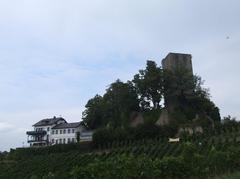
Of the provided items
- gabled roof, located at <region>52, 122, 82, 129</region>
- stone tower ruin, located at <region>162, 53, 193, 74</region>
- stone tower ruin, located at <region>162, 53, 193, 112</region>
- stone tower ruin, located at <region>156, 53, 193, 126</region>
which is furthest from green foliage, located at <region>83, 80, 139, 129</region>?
gabled roof, located at <region>52, 122, 82, 129</region>

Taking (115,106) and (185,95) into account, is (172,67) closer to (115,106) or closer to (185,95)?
(185,95)

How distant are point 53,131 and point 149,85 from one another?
37.5m

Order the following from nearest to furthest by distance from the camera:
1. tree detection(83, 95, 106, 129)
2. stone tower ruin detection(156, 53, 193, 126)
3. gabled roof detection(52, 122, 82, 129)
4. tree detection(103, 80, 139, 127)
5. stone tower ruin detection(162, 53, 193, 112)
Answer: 1. stone tower ruin detection(156, 53, 193, 126)
2. tree detection(103, 80, 139, 127)
3. stone tower ruin detection(162, 53, 193, 112)
4. tree detection(83, 95, 106, 129)
5. gabled roof detection(52, 122, 82, 129)

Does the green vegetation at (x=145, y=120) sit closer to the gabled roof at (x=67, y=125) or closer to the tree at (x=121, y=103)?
the tree at (x=121, y=103)

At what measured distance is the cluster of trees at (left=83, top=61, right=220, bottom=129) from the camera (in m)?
76.8

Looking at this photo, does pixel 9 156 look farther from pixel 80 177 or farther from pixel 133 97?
pixel 80 177

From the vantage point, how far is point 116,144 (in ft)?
221

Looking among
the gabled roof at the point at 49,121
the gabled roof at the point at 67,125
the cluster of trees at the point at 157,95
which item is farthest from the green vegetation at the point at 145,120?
the gabled roof at the point at 49,121

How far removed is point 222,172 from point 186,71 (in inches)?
2476

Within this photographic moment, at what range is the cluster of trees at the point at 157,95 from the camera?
76.8m

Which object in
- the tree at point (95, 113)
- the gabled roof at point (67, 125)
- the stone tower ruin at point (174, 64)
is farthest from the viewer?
the gabled roof at point (67, 125)

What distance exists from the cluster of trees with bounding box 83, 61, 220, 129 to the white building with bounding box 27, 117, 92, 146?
1861cm

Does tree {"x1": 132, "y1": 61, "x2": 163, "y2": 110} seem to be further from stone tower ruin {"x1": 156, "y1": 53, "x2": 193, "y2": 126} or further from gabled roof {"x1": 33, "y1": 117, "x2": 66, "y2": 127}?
gabled roof {"x1": 33, "y1": 117, "x2": 66, "y2": 127}

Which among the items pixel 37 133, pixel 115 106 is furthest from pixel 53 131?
pixel 115 106
